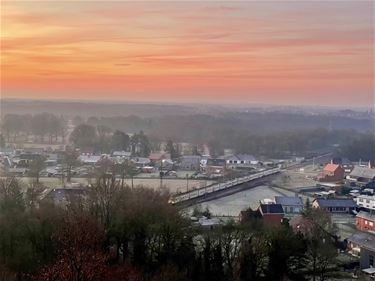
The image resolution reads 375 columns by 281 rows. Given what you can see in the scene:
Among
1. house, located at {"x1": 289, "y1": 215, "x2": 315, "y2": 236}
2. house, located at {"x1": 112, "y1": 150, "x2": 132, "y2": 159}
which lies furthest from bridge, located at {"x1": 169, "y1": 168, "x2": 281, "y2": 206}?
house, located at {"x1": 112, "y1": 150, "x2": 132, "y2": 159}

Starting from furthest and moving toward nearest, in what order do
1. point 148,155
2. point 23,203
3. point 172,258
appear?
point 148,155
point 23,203
point 172,258

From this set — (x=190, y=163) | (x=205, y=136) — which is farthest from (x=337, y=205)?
(x=205, y=136)

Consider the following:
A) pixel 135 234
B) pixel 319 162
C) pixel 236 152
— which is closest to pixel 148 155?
pixel 236 152

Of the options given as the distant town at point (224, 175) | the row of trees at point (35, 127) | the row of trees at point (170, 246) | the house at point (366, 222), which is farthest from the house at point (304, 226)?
the row of trees at point (35, 127)

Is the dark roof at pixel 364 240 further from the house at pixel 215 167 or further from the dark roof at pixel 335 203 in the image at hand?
the house at pixel 215 167

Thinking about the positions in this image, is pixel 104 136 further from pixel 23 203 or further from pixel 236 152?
pixel 23 203
